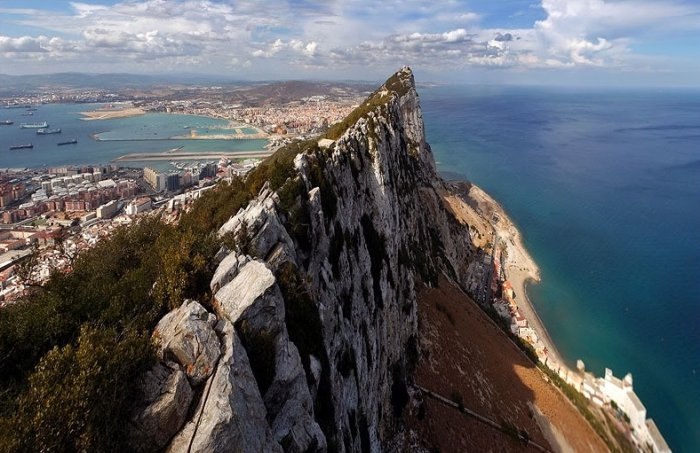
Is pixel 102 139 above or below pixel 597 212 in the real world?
above

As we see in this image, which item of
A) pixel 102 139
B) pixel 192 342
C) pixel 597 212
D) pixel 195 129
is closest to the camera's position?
pixel 192 342

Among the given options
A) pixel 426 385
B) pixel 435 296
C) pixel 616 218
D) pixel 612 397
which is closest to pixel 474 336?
pixel 435 296

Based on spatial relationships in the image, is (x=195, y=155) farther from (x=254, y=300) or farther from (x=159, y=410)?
(x=159, y=410)

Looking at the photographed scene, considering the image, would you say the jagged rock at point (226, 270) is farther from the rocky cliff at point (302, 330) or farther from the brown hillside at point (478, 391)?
the brown hillside at point (478, 391)

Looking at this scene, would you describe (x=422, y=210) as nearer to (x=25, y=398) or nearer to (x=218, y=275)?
(x=218, y=275)

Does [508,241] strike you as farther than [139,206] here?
No

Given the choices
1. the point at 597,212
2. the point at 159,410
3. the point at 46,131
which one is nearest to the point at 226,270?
the point at 159,410

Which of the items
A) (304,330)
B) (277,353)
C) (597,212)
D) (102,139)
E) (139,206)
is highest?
(277,353)
